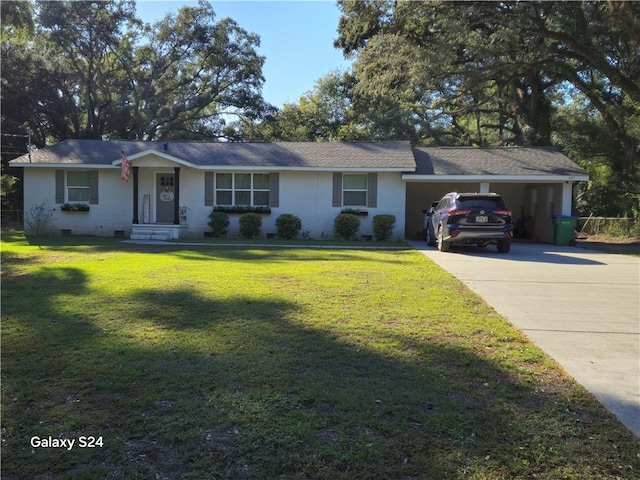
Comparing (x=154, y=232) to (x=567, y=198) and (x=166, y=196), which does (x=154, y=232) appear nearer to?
(x=166, y=196)

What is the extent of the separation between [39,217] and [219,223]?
25.0ft

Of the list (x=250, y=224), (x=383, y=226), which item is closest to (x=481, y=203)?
(x=383, y=226)

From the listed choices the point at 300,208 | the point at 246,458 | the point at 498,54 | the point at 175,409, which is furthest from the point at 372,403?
the point at 498,54

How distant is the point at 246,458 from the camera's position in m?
2.67

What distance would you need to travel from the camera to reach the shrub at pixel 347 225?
58.2 ft

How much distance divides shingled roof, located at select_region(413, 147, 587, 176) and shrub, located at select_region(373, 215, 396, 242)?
2137 mm

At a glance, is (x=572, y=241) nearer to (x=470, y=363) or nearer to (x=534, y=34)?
(x=534, y=34)

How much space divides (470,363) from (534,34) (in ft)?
53.3

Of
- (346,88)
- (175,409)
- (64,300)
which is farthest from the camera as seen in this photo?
(346,88)

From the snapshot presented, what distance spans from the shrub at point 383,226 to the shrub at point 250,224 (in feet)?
14.8

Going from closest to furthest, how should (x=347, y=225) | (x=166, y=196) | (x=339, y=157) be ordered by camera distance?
(x=347, y=225)
(x=339, y=157)
(x=166, y=196)

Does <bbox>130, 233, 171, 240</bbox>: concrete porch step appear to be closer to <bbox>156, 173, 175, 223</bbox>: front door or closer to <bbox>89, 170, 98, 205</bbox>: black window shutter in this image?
<bbox>156, 173, 175, 223</bbox>: front door

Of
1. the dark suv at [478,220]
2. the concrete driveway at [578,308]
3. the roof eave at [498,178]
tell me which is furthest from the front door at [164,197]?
the concrete driveway at [578,308]

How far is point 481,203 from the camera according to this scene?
504 inches
